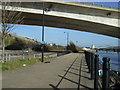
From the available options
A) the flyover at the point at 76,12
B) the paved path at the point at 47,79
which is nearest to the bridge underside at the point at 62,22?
the flyover at the point at 76,12

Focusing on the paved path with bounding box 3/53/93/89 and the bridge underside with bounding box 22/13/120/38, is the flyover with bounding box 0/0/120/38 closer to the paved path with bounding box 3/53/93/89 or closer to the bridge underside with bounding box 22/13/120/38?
the bridge underside with bounding box 22/13/120/38

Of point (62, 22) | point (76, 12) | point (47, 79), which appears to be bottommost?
point (47, 79)

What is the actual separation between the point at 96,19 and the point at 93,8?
2.09 metres

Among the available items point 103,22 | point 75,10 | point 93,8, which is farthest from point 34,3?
point 103,22

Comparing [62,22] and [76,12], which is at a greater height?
[76,12]

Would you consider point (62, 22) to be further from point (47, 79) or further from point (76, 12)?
point (47, 79)

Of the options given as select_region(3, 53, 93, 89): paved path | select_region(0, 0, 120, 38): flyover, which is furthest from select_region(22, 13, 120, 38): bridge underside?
select_region(3, 53, 93, 89): paved path

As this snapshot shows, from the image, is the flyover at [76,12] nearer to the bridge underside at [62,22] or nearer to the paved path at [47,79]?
the bridge underside at [62,22]

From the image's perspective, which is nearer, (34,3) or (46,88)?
(46,88)

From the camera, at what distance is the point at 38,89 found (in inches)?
250

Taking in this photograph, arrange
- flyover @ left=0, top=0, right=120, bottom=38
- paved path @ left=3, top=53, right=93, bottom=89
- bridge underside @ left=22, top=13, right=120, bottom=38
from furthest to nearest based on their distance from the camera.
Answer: bridge underside @ left=22, top=13, right=120, bottom=38 → flyover @ left=0, top=0, right=120, bottom=38 → paved path @ left=3, top=53, right=93, bottom=89

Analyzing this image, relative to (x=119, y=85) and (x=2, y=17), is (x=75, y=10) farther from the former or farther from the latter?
(x=119, y=85)

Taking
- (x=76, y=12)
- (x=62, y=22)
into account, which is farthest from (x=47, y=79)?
(x=62, y=22)

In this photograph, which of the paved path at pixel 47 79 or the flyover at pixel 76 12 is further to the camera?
the flyover at pixel 76 12
